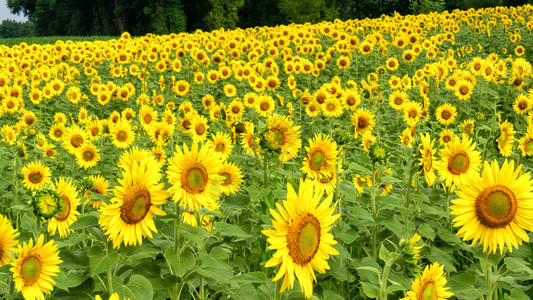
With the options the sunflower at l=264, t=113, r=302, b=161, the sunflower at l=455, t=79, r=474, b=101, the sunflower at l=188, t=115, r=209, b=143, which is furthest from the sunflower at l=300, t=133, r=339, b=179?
the sunflower at l=455, t=79, r=474, b=101

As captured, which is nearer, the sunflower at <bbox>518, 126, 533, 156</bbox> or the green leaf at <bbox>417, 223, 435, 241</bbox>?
the green leaf at <bbox>417, 223, 435, 241</bbox>

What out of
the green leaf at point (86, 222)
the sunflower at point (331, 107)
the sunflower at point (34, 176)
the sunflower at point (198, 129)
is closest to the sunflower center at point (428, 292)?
the green leaf at point (86, 222)

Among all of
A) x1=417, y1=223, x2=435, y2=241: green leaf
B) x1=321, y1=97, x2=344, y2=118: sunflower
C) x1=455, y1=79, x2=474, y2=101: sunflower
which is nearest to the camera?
x1=417, y1=223, x2=435, y2=241: green leaf

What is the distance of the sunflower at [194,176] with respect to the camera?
1.96 metres

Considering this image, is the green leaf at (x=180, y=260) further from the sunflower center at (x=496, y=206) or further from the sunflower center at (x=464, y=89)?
the sunflower center at (x=464, y=89)

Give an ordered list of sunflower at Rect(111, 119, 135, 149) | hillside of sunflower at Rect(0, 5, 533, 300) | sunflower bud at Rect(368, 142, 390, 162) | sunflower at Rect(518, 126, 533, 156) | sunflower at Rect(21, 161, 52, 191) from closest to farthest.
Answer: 1. hillside of sunflower at Rect(0, 5, 533, 300)
2. sunflower bud at Rect(368, 142, 390, 162)
3. sunflower at Rect(518, 126, 533, 156)
4. sunflower at Rect(21, 161, 52, 191)
5. sunflower at Rect(111, 119, 135, 149)

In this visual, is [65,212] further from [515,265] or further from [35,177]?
[515,265]

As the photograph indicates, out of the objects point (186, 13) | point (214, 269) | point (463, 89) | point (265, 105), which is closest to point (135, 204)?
point (214, 269)

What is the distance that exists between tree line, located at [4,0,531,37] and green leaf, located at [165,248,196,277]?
32.8 metres

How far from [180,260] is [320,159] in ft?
3.94

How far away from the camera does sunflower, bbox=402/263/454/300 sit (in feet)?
6.31

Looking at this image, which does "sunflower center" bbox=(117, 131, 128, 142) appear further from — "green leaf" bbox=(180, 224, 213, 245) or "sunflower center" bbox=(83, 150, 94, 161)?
"green leaf" bbox=(180, 224, 213, 245)

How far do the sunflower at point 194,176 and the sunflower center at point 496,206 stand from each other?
122 cm

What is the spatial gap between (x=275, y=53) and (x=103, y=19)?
3581 centimetres
